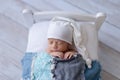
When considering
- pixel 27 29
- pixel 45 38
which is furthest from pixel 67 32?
pixel 27 29

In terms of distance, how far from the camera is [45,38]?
4.21ft

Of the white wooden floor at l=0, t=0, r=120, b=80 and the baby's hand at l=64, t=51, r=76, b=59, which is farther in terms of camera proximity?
the white wooden floor at l=0, t=0, r=120, b=80

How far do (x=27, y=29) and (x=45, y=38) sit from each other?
0.30 metres

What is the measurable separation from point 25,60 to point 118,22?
0.57 m

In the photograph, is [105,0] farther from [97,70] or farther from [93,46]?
[97,70]

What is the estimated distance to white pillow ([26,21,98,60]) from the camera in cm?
127

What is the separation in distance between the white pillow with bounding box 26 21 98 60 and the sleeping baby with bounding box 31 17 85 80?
5 cm

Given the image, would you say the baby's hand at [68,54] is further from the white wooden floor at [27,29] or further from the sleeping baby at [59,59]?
the white wooden floor at [27,29]

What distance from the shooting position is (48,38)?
4.01 feet

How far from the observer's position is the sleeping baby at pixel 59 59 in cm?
117

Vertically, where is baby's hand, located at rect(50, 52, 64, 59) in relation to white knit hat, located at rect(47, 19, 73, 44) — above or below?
below

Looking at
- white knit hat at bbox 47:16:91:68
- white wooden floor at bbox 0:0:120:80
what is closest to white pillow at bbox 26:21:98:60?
white knit hat at bbox 47:16:91:68

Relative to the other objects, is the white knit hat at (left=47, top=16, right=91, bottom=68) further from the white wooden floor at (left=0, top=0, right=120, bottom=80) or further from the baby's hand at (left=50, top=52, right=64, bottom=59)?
the white wooden floor at (left=0, top=0, right=120, bottom=80)

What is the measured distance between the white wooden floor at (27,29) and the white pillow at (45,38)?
0.21 m
